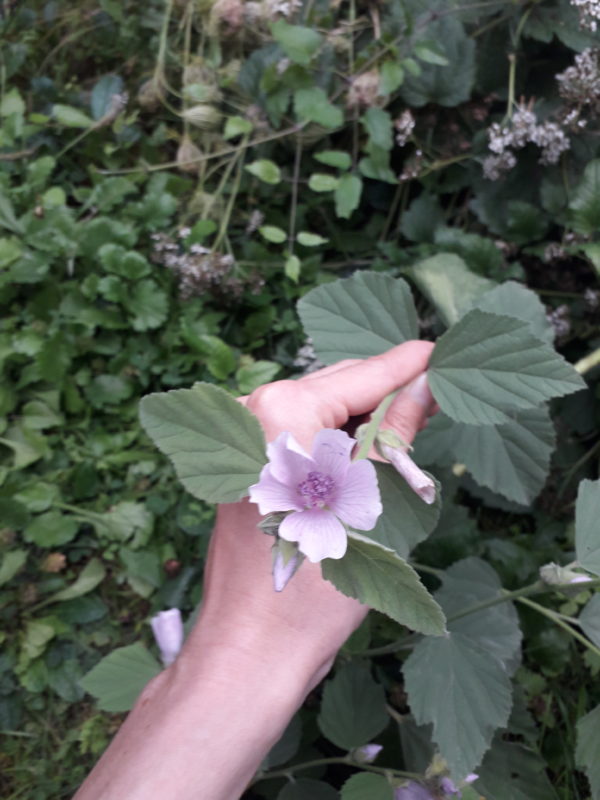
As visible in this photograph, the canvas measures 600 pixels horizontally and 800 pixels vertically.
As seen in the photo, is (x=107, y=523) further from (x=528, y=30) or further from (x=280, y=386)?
(x=528, y=30)

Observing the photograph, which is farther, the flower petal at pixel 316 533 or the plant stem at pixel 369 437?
the plant stem at pixel 369 437

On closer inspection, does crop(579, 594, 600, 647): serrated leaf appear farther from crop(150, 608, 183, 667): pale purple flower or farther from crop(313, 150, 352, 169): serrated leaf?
crop(313, 150, 352, 169): serrated leaf

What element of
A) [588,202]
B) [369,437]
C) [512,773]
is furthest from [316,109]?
[512,773]

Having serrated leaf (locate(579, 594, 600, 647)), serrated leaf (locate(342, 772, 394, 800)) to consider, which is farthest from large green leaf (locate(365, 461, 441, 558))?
serrated leaf (locate(342, 772, 394, 800))

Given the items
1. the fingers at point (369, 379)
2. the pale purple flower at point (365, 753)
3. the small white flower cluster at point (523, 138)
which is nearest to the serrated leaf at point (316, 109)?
the small white flower cluster at point (523, 138)

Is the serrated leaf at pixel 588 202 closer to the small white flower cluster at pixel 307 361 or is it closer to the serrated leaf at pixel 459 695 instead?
the small white flower cluster at pixel 307 361

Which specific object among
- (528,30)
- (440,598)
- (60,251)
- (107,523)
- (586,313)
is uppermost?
(528,30)

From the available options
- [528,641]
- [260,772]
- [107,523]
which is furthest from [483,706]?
[107,523]
